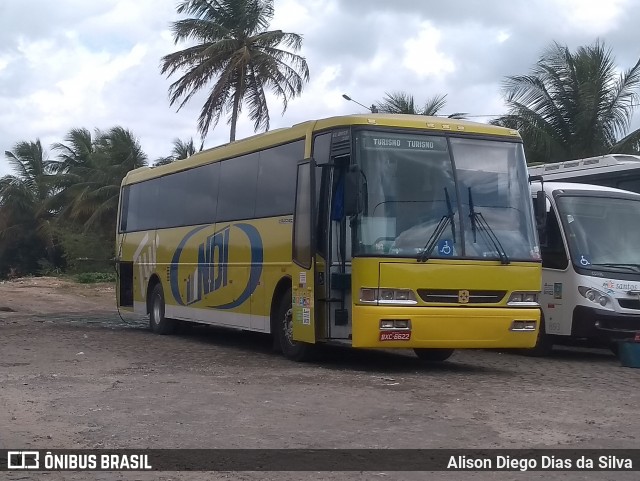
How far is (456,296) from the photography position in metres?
12.3

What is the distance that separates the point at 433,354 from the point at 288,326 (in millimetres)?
2302

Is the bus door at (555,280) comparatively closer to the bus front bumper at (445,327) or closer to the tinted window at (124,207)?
the bus front bumper at (445,327)

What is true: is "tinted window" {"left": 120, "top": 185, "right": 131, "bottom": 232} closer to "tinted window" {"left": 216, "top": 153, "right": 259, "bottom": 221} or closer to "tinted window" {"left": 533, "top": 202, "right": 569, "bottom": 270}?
"tinted window" {"left": 216, "top": 153, "right": 259, "bottom": 221}

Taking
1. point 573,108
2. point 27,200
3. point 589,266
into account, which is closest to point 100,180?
point 27,200

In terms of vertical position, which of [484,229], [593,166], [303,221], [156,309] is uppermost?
[593,166]

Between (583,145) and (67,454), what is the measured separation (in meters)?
26.0

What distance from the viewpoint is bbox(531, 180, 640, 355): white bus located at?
14.3m

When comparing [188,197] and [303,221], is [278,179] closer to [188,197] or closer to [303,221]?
[303,221]

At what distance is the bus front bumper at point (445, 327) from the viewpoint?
12.0 metres

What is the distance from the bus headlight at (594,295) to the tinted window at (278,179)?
4.52 m

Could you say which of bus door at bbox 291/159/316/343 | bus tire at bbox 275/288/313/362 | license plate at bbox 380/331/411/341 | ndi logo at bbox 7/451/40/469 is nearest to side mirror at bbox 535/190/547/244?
license plate at bbox 380/331/411/341

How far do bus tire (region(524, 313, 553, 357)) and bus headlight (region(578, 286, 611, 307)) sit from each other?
3.11 feet

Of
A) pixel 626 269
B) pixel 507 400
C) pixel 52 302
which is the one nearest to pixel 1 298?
pixel 52 302

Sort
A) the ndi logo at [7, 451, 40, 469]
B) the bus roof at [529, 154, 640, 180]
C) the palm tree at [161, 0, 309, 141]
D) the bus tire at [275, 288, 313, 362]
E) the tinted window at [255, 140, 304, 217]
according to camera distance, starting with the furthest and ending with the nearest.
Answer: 1. the palm tree at [161, 0, 309, 141]
2. the bus roof at [529, 154, 640, 180]
3. the tinted window at [255, 140, 304, 217]
4. the bus tire at [275, 288, 313, 362]
5. the ndi logo at [7, 451, 40, 469]
